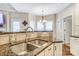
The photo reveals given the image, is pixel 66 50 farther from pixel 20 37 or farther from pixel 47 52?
pixel 20 37

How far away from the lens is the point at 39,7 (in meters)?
1.22

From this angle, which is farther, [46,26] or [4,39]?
[46,26]

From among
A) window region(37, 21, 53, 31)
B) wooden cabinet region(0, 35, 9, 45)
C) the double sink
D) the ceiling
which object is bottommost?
the double sink

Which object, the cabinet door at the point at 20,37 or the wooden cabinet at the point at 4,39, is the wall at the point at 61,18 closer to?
the cabinet door at the point at 20,37

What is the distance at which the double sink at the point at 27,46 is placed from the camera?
1151 millimetres

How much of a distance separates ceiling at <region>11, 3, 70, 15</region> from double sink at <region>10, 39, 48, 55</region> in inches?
14.1

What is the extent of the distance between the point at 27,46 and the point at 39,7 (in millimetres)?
476

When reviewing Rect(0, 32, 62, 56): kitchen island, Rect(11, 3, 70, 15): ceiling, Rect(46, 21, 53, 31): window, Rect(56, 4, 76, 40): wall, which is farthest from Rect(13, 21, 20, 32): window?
Rect(56, 4, 76, 40): wall

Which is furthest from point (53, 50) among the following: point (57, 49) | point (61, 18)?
point (61, 18)

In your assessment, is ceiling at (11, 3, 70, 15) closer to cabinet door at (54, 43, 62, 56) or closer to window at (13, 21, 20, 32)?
window at (13, 21, 20, 32)

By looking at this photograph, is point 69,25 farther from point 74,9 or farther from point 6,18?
point 6,18

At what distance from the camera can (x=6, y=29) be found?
1164 mm

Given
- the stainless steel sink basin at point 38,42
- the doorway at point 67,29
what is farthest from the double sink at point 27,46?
the doorway at point 67,29

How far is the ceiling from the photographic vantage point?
1195mm
